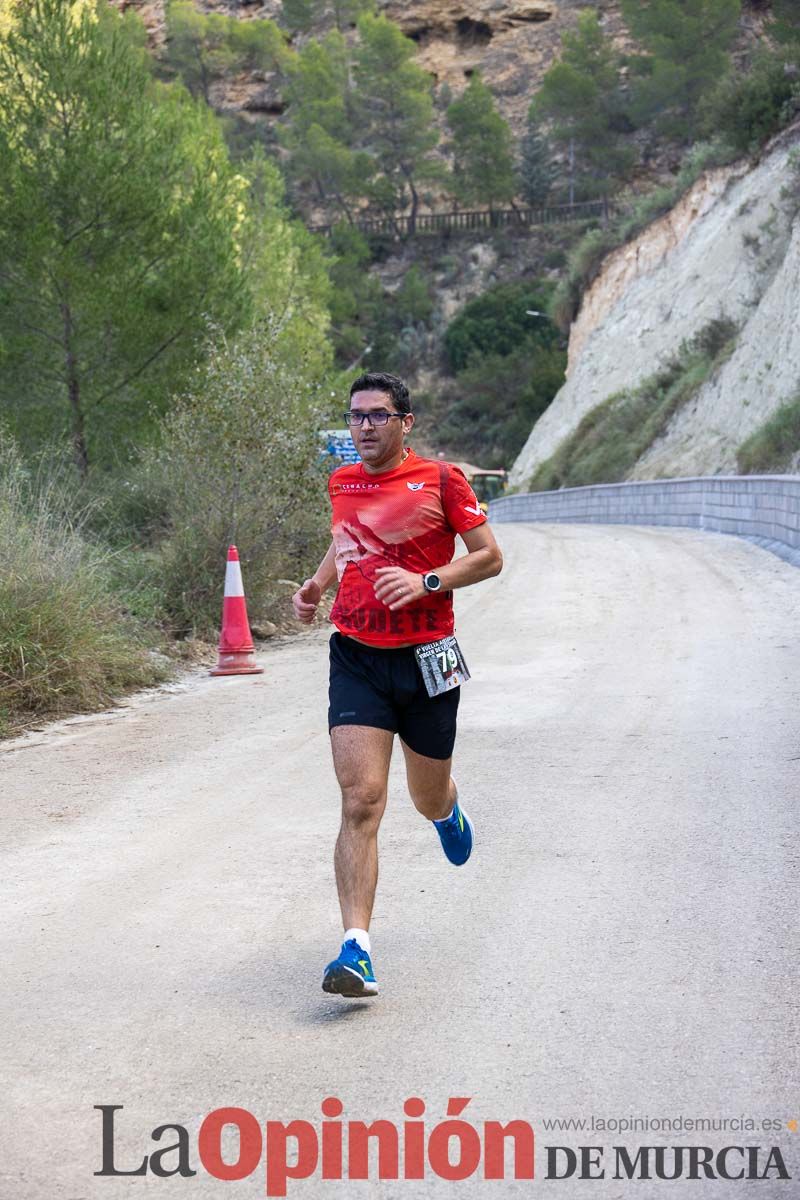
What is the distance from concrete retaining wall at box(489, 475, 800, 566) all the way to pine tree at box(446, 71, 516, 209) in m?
46.3

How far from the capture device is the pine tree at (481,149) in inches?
3359

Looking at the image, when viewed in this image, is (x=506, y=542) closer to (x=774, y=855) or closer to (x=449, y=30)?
(x=774, y=855)

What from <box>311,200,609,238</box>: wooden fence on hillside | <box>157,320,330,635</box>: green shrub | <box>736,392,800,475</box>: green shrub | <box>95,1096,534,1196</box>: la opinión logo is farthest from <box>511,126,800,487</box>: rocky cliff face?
<box>95,1096,534,1196</box>: la opinión logo

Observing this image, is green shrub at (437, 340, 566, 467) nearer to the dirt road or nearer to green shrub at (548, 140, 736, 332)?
green shrub at (548, 140, 736, 332)

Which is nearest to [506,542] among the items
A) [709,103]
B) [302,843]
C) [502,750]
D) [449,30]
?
[502,750]

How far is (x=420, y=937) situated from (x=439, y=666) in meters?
1.02

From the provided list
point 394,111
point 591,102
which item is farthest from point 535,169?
point 394,111

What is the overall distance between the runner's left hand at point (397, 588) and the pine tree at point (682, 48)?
75599 mm

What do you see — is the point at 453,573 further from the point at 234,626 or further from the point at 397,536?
the point at 234,626

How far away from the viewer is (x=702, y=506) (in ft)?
92.1

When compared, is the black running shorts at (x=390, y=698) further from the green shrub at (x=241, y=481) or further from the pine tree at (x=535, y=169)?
the pine tree at (x=535, y=169)

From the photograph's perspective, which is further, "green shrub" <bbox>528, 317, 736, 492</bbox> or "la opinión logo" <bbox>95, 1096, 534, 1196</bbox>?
"green shrub" <bbox>528, 317, 736, 492</bbox>

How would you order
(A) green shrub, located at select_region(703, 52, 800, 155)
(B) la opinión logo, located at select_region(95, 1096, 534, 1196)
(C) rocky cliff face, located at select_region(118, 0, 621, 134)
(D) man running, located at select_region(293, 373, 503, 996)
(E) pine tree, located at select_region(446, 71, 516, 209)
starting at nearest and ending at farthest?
(B) la opinión logo, located at select_region(95, 1096, 534, 1196) < (D) man running, located at select_region(293, 373, 503, 996) < (A) green shrub, located at select_region(703, 52, 800, 155) < (E) pine tree, located at select_region(446, 71, 516, 209) < (C) rocky cliff face, located at select_region(118, 0, 621, 134)

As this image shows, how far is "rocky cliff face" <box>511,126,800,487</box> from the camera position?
3628cm
